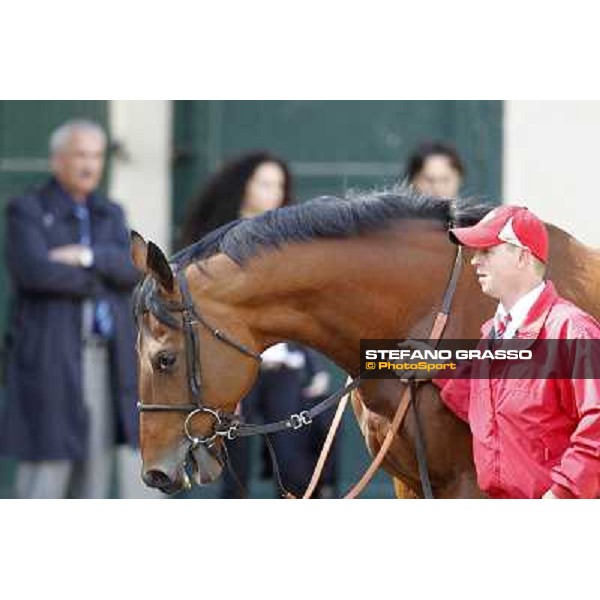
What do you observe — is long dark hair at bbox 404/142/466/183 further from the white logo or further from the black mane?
the white logo

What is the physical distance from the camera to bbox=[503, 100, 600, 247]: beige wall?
5480mm

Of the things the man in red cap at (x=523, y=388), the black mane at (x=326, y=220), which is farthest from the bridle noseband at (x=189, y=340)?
the man in red cap at (x=523, y=388)

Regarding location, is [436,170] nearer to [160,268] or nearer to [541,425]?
[160,268]

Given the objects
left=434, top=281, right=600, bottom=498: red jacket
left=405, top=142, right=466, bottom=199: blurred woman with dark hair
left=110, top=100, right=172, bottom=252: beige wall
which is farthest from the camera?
left=110, top=100, right=172, bottom=252: beige wall

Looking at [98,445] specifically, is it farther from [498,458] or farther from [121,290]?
[498,458]

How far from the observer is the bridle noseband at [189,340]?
16.2 ft

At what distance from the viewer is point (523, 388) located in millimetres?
4680

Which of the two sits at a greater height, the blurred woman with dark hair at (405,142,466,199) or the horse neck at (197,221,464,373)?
the blurred woman with dark hair at (405,142,466,199)

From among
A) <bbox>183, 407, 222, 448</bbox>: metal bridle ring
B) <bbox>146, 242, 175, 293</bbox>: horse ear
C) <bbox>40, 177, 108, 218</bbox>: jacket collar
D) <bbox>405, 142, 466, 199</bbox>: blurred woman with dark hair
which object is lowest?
<bbox>183, 407, 222, 448</bbox>: metal bridle ring

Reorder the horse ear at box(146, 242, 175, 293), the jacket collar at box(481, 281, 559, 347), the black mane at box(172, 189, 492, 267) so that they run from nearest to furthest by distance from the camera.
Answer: the jacket collar at box(481, 281, 559, 347) < the horse ear at box(146, 242, 175, 293) < the black mane at box(172, 189, 492, 267)

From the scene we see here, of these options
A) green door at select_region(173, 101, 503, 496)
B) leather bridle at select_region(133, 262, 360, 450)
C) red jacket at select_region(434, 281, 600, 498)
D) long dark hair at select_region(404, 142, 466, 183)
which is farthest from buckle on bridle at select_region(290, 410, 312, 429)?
green door at select_region(173, 101, 503, 496)

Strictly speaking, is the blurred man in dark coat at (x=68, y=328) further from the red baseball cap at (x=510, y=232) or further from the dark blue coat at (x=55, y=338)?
the red baseball cap at (x=510, y=232)

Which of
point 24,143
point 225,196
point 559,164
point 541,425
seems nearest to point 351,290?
point 541,425
